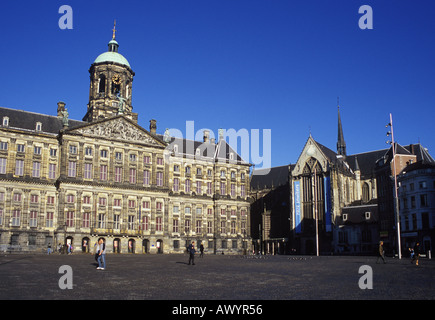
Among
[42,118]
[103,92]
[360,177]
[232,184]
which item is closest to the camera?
[42,118]

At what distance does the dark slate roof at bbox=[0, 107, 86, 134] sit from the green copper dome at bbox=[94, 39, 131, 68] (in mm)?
12209

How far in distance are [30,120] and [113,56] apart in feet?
57.3

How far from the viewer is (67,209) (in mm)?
59406

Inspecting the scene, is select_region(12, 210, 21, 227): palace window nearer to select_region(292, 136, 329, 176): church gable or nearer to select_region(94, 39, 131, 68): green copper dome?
select_region(94, 39, 131, 68): green copper dome

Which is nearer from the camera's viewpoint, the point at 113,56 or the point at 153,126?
the point at 113,56

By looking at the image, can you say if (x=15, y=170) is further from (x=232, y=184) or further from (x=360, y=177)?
(x=360, y=177)

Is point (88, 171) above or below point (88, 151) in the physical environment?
below

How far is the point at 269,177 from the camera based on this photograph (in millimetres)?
99750

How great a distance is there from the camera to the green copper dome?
70.8 meters

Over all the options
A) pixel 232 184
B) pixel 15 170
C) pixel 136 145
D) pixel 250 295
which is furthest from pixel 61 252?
pixel 250 295

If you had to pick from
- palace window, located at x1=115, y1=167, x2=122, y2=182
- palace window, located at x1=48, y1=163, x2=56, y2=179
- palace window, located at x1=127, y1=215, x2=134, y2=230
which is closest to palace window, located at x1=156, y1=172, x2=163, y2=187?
palace window, located at x1=115, y1=167, x2=122, y2=182

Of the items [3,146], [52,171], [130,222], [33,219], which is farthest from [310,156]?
[3,146]

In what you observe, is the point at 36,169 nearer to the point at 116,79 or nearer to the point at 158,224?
the point at 158,224
